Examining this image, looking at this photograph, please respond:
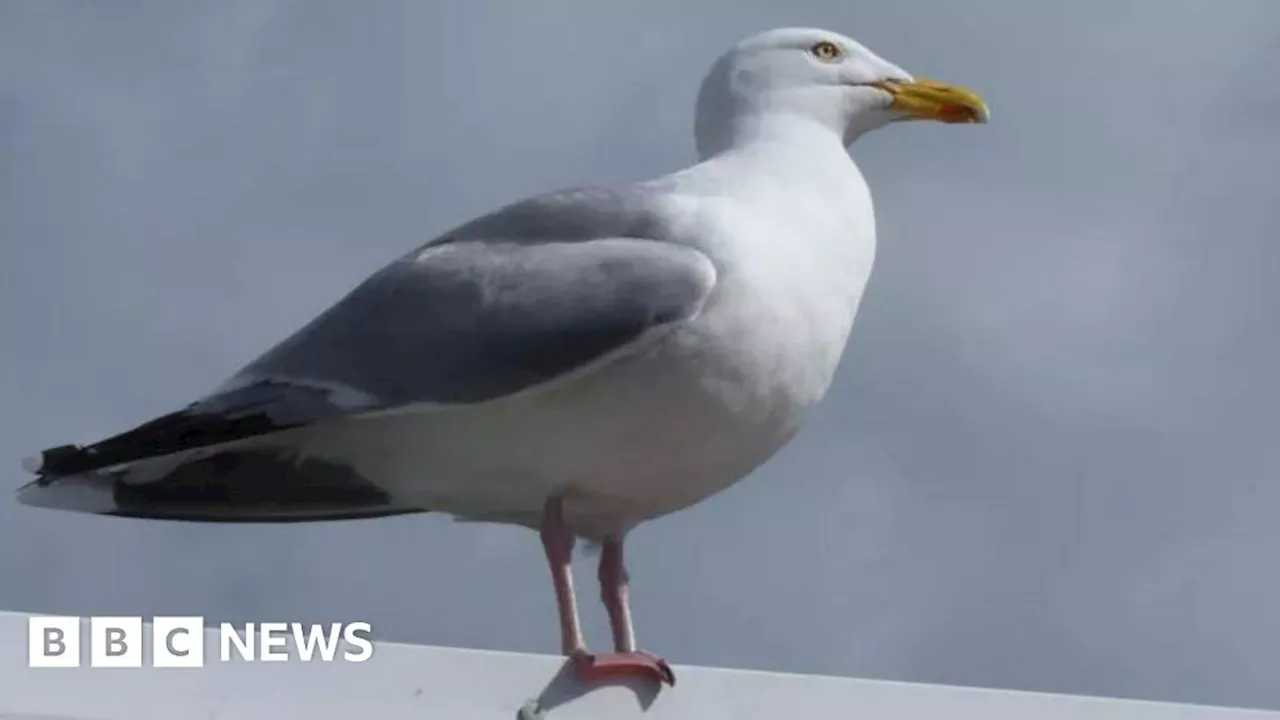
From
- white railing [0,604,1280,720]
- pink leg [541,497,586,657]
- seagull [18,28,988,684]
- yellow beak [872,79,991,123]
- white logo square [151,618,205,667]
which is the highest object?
yellow beak [872,79,991,123]

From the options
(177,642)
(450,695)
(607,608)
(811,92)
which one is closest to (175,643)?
(177,642)

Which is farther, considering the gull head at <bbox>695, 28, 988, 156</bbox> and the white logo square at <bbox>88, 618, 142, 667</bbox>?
the gull head at <bbox>695, 28, 988, 156</bbox>

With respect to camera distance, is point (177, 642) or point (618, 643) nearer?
point (177, 642)

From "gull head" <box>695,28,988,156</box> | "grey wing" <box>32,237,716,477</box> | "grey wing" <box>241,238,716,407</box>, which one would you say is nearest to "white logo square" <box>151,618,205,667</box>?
"grey wing" <box>32,237,716,477</box>

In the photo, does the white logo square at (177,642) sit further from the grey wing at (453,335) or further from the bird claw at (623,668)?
the bird claw at (623,668)

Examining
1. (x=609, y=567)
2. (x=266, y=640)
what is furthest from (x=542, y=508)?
(x=266, y=640)

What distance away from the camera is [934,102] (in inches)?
141

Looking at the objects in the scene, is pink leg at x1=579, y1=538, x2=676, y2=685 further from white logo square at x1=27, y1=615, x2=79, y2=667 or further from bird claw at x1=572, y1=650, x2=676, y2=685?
white logo square at x1=27, y1=615, x2=79, y2=667

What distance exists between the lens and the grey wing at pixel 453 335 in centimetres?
295

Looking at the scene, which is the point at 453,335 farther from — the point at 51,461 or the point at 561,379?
the point at 51,461

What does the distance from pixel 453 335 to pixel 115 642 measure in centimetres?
69

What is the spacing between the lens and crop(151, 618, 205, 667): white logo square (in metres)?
2.88

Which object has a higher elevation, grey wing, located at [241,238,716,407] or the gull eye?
the gull eye

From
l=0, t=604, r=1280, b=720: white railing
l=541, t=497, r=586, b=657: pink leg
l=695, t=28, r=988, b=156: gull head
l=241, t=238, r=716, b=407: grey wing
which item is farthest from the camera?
l=695, t=28, r=988, b=156: gull head
